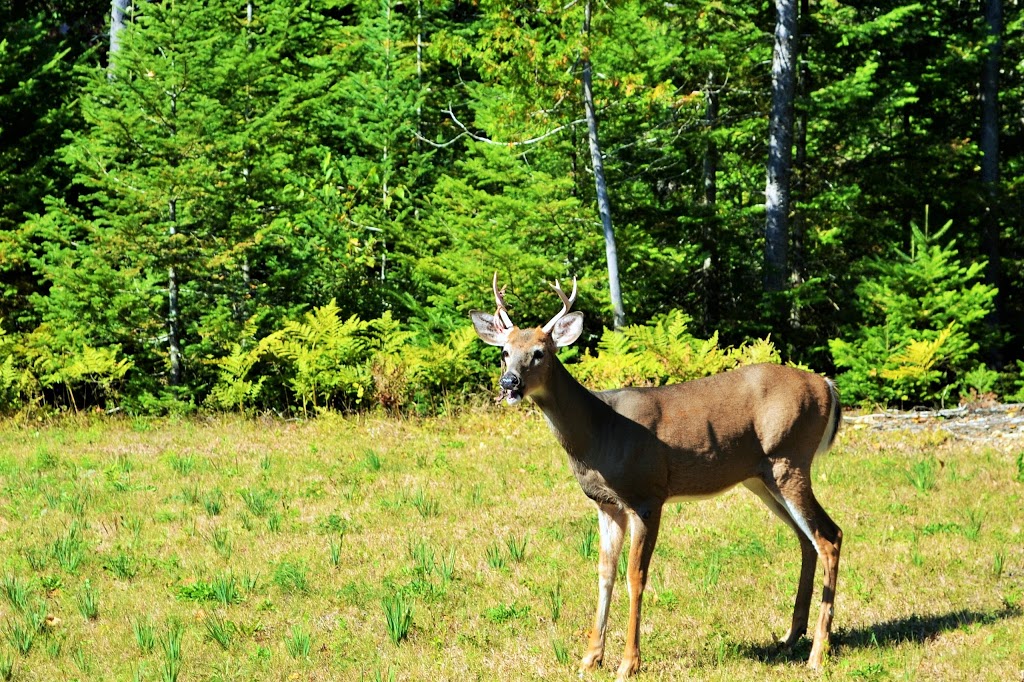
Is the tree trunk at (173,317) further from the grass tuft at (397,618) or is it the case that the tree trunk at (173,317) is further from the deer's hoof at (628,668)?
the deer's hoof at (628,668)

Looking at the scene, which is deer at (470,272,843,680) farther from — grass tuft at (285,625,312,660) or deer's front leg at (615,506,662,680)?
grass tuft at (285,625,312,660)

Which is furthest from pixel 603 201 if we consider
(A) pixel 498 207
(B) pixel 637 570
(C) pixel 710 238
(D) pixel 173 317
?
(B) pixel 637 570

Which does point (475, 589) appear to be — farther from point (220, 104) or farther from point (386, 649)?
point (220, 104)

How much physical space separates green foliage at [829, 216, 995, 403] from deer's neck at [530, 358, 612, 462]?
9672 mm

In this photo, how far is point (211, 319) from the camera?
637 inches

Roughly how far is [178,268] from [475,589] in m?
9.40

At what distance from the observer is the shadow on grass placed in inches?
294

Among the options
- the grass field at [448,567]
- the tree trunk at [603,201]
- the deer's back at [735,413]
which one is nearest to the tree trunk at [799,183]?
the tree trunk at [603,201]

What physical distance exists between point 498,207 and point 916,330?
21.0ft

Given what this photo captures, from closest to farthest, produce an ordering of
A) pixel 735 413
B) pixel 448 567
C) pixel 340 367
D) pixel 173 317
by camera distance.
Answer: pixel 735 413
pixel 448 567
pixel 340 367
pixel 173 317

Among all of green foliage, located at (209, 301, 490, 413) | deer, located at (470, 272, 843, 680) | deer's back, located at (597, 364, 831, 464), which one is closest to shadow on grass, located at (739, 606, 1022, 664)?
deer, located at (470, 272, 843, 680)

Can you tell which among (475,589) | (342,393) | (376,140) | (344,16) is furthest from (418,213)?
(475,589)

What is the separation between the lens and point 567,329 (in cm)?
727

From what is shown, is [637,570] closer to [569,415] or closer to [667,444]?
[667,444]
